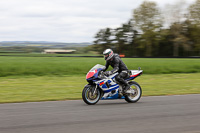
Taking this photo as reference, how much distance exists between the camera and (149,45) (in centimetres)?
7144

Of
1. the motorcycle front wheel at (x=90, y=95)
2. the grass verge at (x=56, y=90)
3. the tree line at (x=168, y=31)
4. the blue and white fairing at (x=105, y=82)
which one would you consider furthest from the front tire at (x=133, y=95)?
the tree line at (x=168, y=31)

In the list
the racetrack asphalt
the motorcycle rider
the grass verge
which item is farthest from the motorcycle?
the grass verge

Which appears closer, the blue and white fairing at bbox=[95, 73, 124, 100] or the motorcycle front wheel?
the motorcycle front wheel

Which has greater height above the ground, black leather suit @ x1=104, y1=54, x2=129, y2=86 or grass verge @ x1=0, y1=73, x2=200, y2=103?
black leather suit @ x1=104, y1=54, x2=129, y2=86

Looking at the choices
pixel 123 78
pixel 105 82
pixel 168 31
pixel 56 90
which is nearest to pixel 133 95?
pixel 123 78

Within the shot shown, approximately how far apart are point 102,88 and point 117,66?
78 centimetres

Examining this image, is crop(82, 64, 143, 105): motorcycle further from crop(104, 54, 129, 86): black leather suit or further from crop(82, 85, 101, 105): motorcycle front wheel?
crop(104, 54, 129, 86): black leather suit

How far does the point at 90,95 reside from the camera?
28.7 ft

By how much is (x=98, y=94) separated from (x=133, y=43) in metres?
77.4

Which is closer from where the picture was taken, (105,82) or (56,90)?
(105,82)

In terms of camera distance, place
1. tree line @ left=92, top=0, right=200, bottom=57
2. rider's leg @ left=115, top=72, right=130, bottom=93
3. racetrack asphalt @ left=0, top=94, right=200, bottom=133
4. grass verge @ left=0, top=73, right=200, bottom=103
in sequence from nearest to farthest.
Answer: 1. racetrack asphalt @ left=0, top=94, right=200, bottom=133
2. rider's leg @ left=115, top=72, right=130, bottom=93
3. grass verge @ left=0, top=73, right=200, bottom=103
4. tree line @ left=92, top=0, right=200, bottom=57

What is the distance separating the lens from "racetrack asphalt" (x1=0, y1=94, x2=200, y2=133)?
5645 millimetres

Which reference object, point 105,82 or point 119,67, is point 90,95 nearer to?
point 105,82

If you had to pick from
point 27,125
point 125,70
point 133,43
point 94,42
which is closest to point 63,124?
point 27,125
